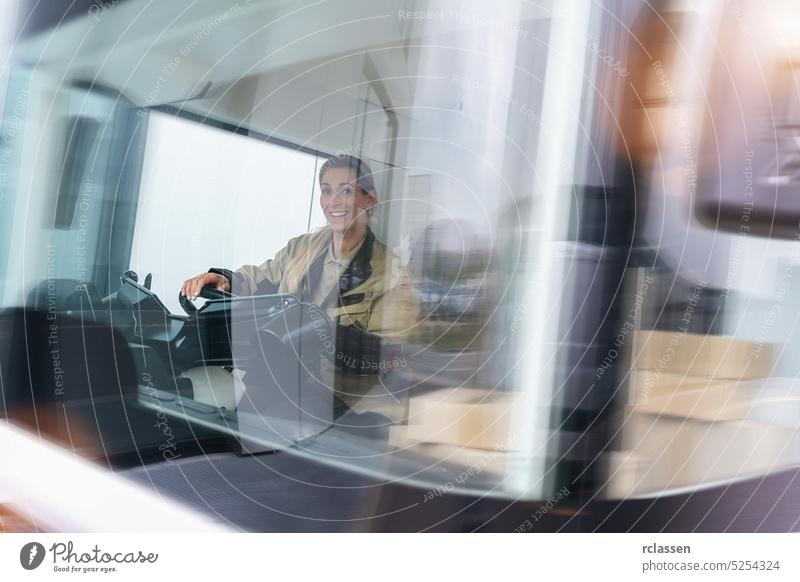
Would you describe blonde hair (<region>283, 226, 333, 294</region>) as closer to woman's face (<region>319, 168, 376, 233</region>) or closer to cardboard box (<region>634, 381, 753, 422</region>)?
woman's face (<region>319, 168, 376, 233</region>)

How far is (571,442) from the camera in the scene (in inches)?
26.1

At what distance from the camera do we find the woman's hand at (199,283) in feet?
2.24

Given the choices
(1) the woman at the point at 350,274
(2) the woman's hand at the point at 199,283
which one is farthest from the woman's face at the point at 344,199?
(2) the woman's hand at the point at 199,283

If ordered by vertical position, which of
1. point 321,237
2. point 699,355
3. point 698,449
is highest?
point 321,237

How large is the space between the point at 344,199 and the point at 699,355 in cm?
45

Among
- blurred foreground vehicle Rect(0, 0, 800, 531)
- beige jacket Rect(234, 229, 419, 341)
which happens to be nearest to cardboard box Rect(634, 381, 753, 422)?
blurred foreground vehicle Rect(0, 0, 800, 531)

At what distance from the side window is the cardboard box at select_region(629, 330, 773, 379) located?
40 cm

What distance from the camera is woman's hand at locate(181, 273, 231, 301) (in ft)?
2.24

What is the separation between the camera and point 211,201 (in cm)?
69

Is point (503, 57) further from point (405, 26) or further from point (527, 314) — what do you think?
point (527, 314)

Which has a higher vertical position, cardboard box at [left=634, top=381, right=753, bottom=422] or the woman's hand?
the woman's hand

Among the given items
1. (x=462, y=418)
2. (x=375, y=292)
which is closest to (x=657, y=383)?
(x=462, y=418)

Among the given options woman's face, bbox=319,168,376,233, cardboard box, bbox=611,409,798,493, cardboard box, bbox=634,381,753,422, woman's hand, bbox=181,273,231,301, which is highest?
woman's face, bbox=319,168,376,233

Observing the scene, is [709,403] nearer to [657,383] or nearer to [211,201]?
[657,383]
